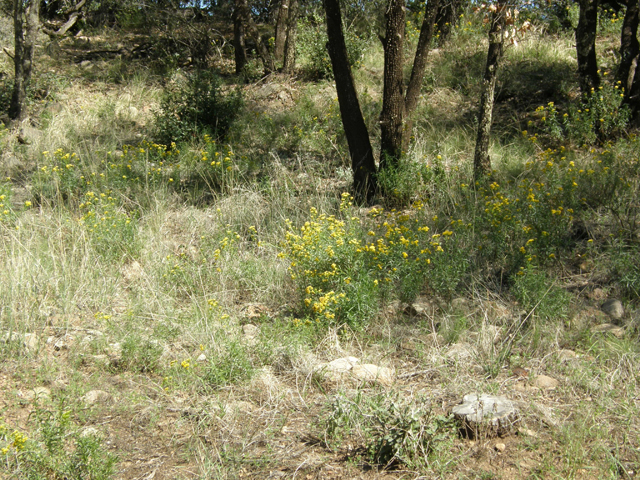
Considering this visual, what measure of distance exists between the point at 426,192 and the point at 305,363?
334cm

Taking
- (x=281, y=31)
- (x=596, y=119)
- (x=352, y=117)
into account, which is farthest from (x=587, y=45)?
(x=281, y=31)

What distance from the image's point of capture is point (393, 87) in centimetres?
653

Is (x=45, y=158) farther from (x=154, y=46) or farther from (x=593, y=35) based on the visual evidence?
(x=593, y=35)

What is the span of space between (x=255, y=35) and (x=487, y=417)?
9.02m

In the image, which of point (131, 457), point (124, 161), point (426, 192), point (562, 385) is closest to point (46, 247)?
point (124, 161)

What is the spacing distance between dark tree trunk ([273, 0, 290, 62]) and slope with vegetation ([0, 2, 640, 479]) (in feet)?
8.04

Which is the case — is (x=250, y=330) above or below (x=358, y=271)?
below

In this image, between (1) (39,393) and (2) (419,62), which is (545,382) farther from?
(2) (419,62)

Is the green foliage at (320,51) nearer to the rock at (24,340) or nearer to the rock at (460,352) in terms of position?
the rock at (460,352)

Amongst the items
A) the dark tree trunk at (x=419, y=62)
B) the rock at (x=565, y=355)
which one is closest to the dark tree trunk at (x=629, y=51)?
the dark tree trunk at (x=419, y=62)

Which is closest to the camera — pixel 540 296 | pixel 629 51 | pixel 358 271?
pixel 540 296

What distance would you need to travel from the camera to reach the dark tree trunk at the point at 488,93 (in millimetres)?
6059

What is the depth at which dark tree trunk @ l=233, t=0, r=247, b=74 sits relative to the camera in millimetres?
10289

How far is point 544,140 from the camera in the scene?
24.9 ft
